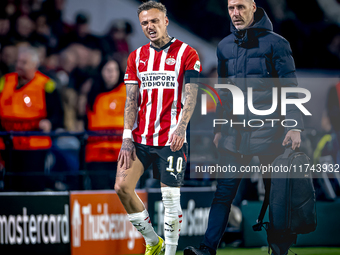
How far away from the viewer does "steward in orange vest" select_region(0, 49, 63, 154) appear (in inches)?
183

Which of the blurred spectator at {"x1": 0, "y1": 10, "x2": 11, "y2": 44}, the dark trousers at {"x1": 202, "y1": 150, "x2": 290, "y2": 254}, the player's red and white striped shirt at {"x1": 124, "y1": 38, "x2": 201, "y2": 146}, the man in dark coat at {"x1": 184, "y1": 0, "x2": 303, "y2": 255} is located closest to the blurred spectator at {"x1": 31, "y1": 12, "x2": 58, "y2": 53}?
the blurred spectator at {"x1": 0, "y1": 10, "x2": 11, "y2": 44}

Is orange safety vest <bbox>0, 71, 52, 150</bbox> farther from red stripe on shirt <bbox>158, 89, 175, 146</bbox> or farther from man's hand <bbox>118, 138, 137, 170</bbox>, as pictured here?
red stripe on shirt <bbox>158, 89, 175, 146</bbox>

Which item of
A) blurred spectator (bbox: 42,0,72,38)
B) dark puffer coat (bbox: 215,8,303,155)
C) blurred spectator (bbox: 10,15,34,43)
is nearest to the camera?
dark puffer coat (bbox: 215,8,303,155)

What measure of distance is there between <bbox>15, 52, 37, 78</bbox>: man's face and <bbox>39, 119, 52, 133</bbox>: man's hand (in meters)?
0.56

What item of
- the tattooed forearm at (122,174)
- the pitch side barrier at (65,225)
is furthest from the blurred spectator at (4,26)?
the tattooed forearm at (122,174)

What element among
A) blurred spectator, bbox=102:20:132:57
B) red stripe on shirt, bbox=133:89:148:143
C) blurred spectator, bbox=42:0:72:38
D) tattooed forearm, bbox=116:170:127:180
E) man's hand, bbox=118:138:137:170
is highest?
blurred spectator, bbox=42:0:72:38

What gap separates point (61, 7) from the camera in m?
5.69

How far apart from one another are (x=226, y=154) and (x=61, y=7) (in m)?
3.29

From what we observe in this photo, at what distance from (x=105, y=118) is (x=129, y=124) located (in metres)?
1.25

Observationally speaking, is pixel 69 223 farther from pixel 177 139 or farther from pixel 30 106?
pixel 177 139

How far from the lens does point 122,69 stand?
15.7ft

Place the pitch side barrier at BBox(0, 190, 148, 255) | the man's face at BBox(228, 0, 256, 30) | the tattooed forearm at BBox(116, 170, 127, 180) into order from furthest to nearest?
the pitch side barrier at BBox(0, 190, 148, 255)
the man's face at BBox(228, 0, 256, 30)
the tattooed forearm at BBox(116, 170, 127, 180)

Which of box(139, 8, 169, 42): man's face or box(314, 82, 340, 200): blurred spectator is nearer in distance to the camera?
box(139, 8, 169, 42): man's face

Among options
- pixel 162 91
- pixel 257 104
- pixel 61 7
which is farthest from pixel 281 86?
pixel 61 7
